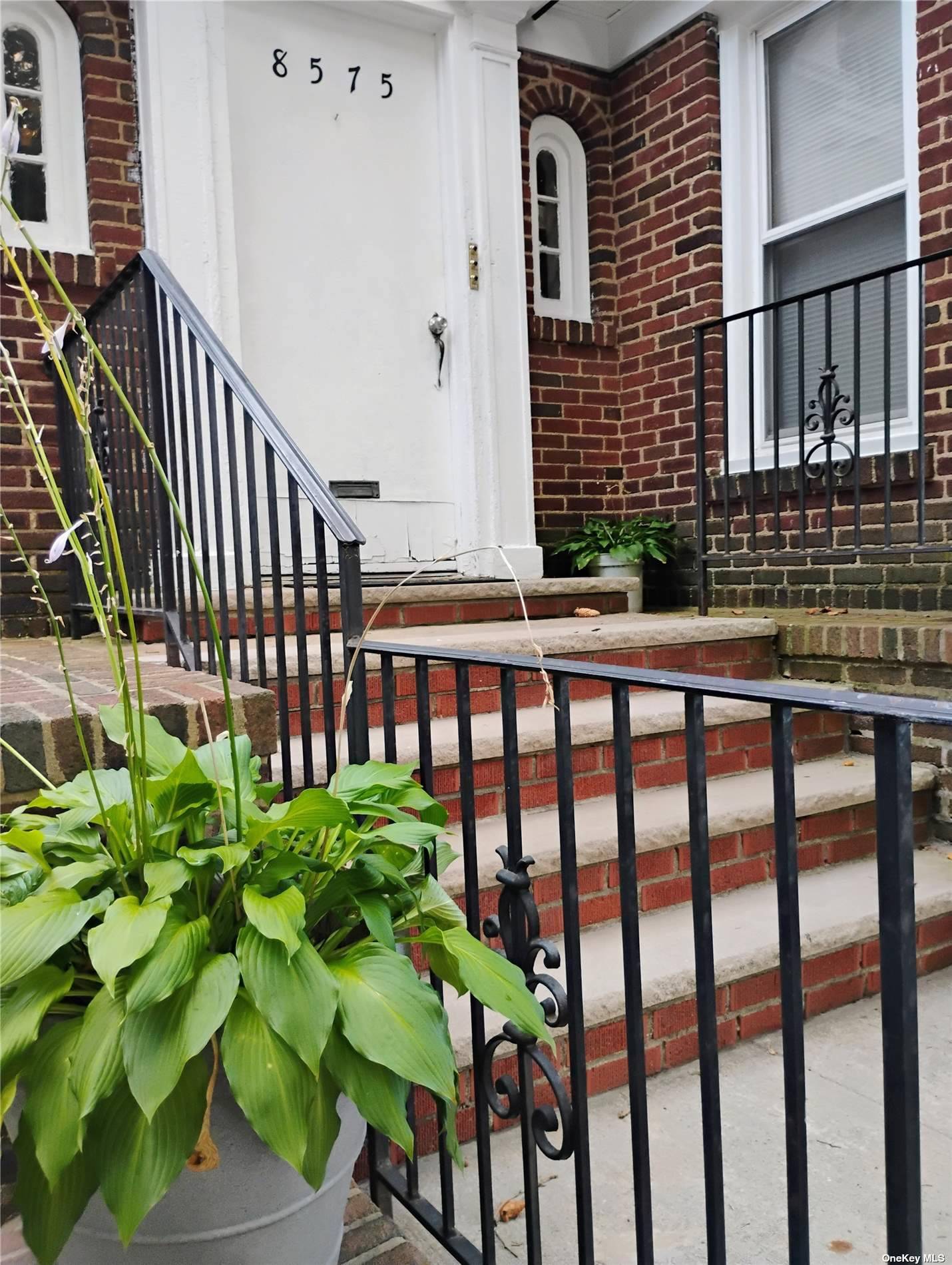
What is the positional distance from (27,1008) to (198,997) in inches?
7.2

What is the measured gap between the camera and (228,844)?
1091 millimetres

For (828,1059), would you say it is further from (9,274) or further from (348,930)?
(9,274)

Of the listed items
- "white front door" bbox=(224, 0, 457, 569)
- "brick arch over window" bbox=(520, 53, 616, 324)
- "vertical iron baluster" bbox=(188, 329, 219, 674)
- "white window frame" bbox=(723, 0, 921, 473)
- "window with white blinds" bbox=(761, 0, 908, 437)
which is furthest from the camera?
"brick arch over window" bbox=(520, 53, 616, 324)

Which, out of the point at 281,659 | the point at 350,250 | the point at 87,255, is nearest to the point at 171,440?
the point at 281,659

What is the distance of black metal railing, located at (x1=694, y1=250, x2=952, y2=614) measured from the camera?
11.2 ft

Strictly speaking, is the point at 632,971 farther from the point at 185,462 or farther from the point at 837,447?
the point at 837,447

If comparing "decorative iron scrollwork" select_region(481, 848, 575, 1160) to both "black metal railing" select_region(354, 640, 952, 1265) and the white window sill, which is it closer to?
"black metal railing" select_region(354, 640, 952, 1265)

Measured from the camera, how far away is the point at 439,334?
4246 millimetres

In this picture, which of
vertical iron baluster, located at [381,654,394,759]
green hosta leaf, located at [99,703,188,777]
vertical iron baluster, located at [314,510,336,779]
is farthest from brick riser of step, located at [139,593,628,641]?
green hosta leaf, located at [99,703,188,777]

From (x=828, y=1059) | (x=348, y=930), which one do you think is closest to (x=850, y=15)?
(x=828, y=1059)

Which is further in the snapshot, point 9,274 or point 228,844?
point 9,274

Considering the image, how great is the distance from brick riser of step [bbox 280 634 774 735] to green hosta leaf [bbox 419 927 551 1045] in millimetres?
1076

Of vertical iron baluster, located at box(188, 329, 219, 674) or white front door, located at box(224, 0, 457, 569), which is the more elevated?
white front door, located at box(224, 0, 457, 569)

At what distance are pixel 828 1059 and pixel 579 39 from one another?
4689 mm
